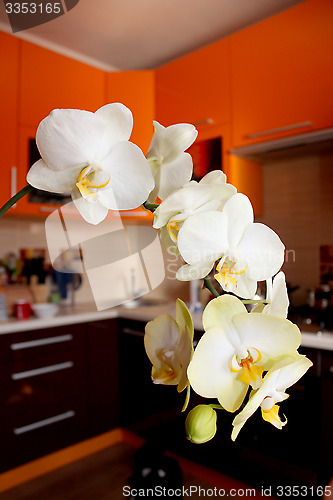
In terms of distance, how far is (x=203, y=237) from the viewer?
0.23m

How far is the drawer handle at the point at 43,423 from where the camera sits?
1864 millimetres

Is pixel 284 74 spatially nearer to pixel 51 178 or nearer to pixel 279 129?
pixel 279 129

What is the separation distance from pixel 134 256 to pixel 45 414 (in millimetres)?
1905

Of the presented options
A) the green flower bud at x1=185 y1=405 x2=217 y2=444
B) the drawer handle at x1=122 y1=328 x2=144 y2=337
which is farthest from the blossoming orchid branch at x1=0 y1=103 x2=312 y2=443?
the drawer handle at x1=122 y1=328 x2=144 y2=337

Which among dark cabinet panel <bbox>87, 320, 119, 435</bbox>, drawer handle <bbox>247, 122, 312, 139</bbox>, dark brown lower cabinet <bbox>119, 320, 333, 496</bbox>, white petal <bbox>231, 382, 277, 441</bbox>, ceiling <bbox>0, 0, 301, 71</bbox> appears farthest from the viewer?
dark cabinet panel <bbox>87, 320, 119, 435</bbox>

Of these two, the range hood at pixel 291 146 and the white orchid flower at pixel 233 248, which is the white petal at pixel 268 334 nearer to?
the white orchid flower at pixel 233 248

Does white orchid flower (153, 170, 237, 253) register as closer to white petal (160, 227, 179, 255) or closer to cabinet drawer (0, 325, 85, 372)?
white petal (160, 227, 179, 255)

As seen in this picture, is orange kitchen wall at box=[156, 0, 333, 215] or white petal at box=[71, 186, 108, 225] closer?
white petal at box=[71, 186, 108, 225]

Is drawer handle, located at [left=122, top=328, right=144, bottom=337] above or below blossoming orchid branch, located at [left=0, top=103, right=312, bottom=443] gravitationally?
below

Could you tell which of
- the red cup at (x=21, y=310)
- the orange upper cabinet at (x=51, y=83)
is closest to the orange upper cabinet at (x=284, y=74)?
the orange upper cabinet at (x=51, y=83)

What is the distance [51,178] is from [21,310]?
6.55ft

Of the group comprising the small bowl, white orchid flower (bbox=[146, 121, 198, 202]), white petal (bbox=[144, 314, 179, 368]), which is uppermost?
white orchid flower (bbox=[146, 121, 198, 202])

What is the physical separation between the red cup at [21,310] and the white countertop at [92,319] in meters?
0.05

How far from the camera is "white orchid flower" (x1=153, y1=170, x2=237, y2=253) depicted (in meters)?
0.23
